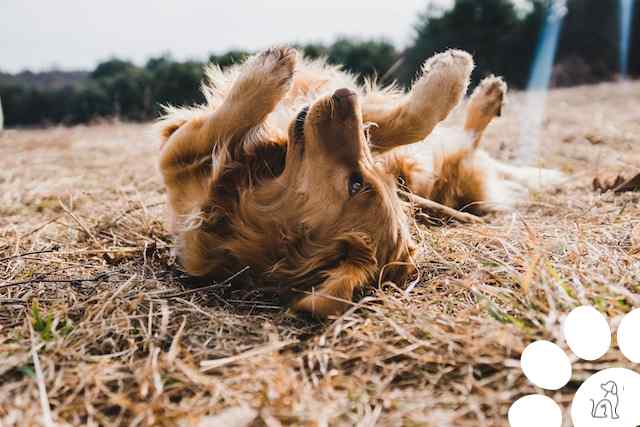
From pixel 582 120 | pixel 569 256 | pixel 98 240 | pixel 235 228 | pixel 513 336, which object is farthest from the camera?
pixel 582 120

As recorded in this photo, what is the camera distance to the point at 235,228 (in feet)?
7.06

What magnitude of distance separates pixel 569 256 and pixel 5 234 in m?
2.67

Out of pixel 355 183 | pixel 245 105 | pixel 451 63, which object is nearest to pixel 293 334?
pixel 355 183

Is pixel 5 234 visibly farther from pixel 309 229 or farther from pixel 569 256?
pixel 569 256

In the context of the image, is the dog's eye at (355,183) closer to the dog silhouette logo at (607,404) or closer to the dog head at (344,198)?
the dog head at (344,198)

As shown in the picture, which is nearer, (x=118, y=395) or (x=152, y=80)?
(x=118, y=395)

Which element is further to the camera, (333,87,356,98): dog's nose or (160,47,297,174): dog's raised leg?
(160,47,297,174): dog's raised leg

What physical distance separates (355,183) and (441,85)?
0.69 m

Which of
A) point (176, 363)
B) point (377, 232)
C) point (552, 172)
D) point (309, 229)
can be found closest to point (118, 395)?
point (176, 363)
